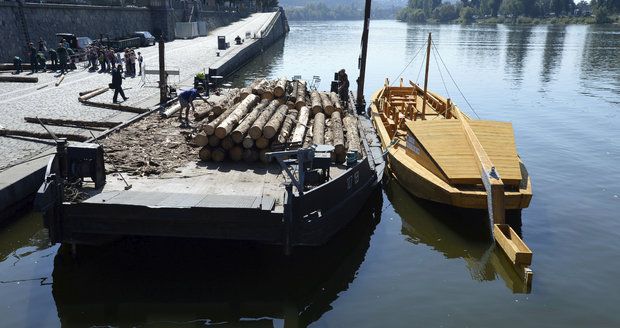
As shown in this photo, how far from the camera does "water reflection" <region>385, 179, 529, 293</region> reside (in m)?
10.5

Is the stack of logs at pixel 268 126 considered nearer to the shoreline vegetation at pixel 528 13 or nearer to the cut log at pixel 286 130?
the cut log at pixel 286 130

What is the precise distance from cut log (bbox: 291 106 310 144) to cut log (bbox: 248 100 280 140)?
76cm

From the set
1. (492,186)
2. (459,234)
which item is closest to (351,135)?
(459,234)

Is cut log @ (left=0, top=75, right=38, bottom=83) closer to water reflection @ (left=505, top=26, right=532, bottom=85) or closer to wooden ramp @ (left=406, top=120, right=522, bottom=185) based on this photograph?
wooden ramp @ (left=406, top=120, right=522, bottom=185)

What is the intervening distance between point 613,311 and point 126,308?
27.2 feet

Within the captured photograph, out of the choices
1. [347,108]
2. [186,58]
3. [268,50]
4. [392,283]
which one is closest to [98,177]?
[392,283]

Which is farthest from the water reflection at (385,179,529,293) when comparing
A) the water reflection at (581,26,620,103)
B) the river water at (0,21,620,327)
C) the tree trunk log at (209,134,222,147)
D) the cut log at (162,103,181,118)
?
the water reflection at (581,26,620,103)

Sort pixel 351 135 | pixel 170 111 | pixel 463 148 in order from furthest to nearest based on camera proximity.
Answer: pixel 170 111 < pixel 351 135 < pixel 463 148

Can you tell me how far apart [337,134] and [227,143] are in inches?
114

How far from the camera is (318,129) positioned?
1375cm

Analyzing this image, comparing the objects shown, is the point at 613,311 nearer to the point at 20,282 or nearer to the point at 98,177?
the point at 98,177

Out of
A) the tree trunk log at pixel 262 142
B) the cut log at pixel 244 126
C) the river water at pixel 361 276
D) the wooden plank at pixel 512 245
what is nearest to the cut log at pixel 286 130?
the tree trunk log at pixel 262 142

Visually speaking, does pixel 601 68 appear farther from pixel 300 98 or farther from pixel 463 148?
pixel 463 148

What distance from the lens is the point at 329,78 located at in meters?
41.0
